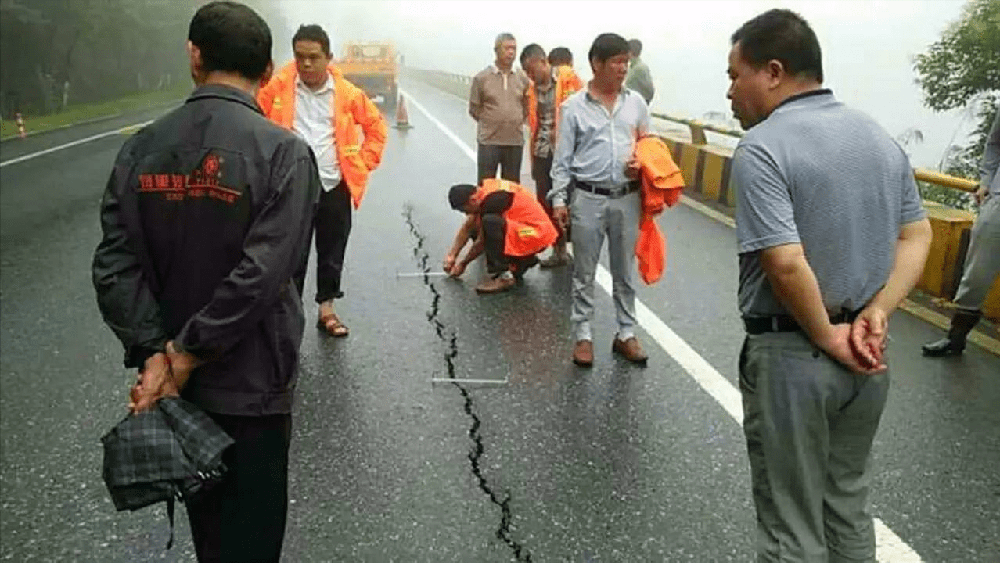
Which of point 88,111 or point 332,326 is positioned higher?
point 332,326

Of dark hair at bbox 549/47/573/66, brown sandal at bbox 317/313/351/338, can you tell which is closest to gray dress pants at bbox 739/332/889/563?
brown sandal at bbox 317/313/351/338

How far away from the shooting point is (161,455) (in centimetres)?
219

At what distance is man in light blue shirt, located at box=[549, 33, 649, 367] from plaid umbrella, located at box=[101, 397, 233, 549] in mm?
3091

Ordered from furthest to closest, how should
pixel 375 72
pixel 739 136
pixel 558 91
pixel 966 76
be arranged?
pixel 375 72
pixel 966 76
pixel 739 136
pixel 558 91

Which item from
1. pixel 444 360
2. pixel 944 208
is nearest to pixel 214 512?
pixel 444 360

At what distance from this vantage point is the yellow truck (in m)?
29.8

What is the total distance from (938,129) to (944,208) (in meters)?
11.4

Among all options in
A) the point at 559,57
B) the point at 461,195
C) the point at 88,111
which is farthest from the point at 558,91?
the point at 88,111

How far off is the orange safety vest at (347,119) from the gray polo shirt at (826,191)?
3420mm

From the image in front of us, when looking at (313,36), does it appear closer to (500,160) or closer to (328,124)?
(328,124)

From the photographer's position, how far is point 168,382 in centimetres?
226

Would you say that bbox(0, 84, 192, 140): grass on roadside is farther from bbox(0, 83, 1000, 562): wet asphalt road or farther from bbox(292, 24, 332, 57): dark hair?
bbox(292, 24, 332, 57): dark hair

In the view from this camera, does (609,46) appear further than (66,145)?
No

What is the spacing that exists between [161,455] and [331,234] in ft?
11.6
